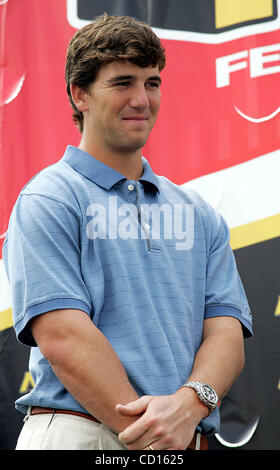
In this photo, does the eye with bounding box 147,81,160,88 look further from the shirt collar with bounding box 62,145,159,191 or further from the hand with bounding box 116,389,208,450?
the hand with bounding box 116,389,208,450

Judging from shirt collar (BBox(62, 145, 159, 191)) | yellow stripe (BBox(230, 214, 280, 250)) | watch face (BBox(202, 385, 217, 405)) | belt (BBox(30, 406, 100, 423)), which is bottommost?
yellow stripe (BBox(230, 214, 280, 250))

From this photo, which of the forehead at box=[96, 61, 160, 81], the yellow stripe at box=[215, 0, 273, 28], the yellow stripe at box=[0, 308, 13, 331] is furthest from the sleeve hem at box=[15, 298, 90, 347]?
the yellow stripe at box=[215, 0, 273, 28]

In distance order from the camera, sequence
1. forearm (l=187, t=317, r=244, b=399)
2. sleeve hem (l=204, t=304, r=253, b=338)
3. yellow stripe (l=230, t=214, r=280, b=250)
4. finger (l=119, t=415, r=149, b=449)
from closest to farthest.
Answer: finger (l=119, t=415, r=149, b=449)
forearm (l=187, t=317, r=244, b=399)
sleeve hem (l=204, t=304, r=253, b=338)
yellow stripe (l=230, t=214, r=280, b=250)

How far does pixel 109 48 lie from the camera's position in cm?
141

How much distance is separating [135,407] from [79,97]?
2.38 ft

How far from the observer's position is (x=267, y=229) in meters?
2.15

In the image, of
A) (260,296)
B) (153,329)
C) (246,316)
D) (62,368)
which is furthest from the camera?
(260,296)

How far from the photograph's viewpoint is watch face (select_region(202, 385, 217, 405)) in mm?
1262

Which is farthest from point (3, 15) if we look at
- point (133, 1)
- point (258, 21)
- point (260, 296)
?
point (260, 296)

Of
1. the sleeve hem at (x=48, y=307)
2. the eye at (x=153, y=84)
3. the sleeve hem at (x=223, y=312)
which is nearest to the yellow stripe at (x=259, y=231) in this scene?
the sleeve hem at (x=223, y=312)

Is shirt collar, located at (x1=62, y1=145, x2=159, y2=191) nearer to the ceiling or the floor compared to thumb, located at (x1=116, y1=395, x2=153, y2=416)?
nearer to the ceiling

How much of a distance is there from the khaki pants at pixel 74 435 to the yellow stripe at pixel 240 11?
4.94 feet

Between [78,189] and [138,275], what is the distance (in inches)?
8.8
